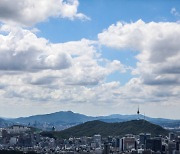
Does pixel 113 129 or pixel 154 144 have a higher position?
pixel 113 129

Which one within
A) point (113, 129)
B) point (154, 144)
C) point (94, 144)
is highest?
point (113, 129)

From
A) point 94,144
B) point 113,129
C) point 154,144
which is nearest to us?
point 154,144

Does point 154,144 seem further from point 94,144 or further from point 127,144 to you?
point 94,144

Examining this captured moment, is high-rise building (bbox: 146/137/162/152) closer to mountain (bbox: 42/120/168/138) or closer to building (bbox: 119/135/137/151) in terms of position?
building (bbox: 119/135/137/151)

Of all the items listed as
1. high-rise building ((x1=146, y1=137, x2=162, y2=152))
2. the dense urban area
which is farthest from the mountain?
high-rise building ((x1=146, y1=137, x2=162, y2=152))

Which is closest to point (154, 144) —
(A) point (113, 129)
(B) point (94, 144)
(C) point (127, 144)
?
(C) point (127, 144)

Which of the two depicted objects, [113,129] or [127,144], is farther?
[113,129]

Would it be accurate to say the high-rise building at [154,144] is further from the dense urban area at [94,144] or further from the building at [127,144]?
the building at [127,144]
